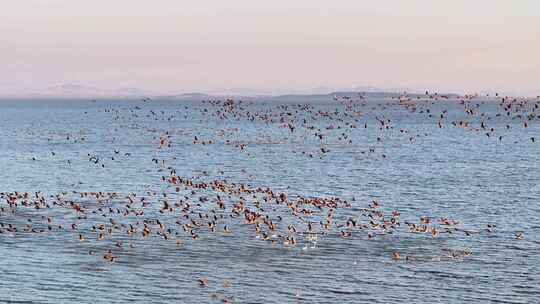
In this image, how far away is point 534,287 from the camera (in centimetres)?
5684

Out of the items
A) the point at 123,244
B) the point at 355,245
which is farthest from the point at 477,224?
the point at 123,244

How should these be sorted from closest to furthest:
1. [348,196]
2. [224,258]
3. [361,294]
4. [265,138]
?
[361,294] < [224,258] < [348,196] < [265,138]

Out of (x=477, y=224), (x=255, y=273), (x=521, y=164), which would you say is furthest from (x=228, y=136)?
(x=255, y=273)

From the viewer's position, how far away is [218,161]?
13638 centimetres

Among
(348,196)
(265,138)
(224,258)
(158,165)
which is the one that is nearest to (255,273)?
(224,258)

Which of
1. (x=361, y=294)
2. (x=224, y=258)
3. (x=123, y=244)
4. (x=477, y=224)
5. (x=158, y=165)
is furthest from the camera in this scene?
(x=158, y=165)

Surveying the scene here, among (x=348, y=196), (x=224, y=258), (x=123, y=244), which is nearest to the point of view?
(x=224, y=258)

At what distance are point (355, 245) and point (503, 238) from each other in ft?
40.6

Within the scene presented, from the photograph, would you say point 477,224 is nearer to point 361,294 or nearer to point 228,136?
point 361,294

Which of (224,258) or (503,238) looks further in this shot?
(503,238)

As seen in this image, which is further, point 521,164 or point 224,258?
point 521,164

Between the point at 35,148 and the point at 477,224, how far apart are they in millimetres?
102699

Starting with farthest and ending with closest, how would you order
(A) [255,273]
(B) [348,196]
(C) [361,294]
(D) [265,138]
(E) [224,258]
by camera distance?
1. (D) [265,138]
2. (B) [348,196]
3. (E) [224,258]
4. (A) [255,273]
5. (C) [361,294]

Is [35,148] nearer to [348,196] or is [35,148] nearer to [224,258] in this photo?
[348,196]
